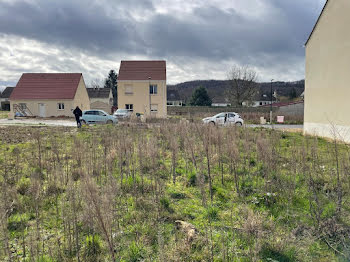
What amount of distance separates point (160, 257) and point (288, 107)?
134ft

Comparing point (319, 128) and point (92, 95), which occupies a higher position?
point (92, 95)

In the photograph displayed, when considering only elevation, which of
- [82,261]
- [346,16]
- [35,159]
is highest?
[346,16]

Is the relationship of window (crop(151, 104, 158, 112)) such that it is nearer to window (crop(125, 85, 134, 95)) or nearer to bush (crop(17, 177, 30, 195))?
window (crop(125, 85, 134, 95))

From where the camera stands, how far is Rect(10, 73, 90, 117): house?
116 feet

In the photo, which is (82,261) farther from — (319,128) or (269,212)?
(319,128)

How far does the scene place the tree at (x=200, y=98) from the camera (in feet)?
180

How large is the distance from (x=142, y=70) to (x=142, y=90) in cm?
310

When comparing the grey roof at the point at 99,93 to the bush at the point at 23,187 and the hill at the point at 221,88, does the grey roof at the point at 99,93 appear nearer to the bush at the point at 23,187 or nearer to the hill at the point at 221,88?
the hill at the point at 221,88

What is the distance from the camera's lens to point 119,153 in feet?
19.7

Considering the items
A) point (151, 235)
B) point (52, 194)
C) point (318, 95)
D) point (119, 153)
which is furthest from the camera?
point (318, 95)

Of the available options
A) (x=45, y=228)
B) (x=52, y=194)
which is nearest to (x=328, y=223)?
(x=45, y=228)

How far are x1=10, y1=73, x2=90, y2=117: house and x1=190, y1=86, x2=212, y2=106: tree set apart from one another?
26266 mm

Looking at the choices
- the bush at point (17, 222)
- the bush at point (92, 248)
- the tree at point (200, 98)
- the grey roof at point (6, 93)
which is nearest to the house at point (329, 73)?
the bush at point (92, 248)

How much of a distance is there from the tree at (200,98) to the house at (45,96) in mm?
26266
